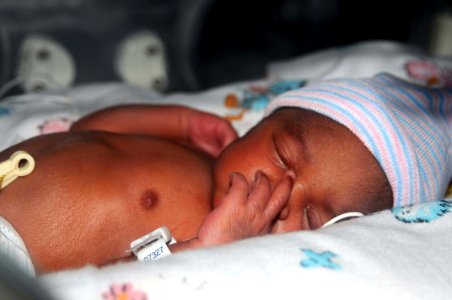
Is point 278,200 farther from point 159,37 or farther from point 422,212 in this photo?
point 159,37

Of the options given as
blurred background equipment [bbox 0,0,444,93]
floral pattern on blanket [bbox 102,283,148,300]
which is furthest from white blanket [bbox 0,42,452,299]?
blurred background equipment [bbox 0,0,444,93]

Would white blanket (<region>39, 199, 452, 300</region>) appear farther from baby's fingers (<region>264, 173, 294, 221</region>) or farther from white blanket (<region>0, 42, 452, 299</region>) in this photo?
baby's fingers (<region>264, 173, 294, 221</region>)

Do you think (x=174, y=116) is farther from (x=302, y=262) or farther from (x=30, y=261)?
(x=302, y=262)

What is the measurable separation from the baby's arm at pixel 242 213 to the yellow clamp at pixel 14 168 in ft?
1.00

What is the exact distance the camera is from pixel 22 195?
3.51 ft

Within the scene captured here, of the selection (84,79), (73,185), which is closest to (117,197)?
(73,185)

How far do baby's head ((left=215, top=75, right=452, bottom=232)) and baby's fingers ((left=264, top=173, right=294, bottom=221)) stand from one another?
44mm

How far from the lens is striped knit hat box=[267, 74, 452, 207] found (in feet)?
3.83

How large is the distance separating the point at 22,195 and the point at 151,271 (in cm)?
41

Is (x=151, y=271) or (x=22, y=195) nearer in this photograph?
(x=151, y=271)

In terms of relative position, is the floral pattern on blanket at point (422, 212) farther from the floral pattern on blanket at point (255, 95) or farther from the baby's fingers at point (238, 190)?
the floral pattern on blanket at point (255, 95)

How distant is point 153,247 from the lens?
94 cm

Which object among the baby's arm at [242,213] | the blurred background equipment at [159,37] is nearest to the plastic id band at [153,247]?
the baby's arm at [242,213]

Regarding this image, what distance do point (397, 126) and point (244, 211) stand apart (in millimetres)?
380
